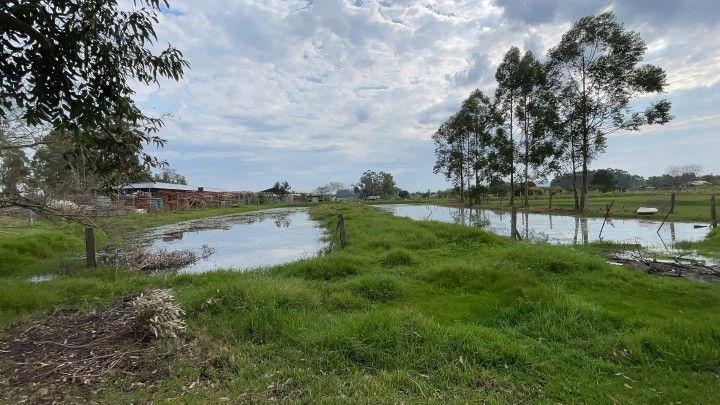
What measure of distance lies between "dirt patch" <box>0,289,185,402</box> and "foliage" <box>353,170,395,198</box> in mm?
106543

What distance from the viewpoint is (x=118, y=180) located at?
16.2ft

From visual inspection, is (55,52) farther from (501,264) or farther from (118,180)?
(501,264)

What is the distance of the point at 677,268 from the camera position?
967cm

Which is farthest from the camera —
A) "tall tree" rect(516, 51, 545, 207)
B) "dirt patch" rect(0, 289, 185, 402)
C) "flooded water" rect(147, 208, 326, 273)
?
"tall tree" rect(516, 51, 545, 207)

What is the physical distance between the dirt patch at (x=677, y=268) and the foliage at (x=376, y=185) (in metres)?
102

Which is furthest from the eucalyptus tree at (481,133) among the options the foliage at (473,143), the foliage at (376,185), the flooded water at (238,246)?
the foliage at (376,185)

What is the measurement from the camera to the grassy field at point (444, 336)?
416 cm

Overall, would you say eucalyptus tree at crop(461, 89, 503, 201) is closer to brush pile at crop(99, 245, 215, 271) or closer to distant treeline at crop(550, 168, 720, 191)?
distant treeline at crop(550, 168, 720, 191)

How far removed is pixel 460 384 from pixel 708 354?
3.03 m

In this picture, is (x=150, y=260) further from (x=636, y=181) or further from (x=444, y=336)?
(x=636, y=181)

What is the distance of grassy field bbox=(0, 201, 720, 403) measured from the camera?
416 centimetres

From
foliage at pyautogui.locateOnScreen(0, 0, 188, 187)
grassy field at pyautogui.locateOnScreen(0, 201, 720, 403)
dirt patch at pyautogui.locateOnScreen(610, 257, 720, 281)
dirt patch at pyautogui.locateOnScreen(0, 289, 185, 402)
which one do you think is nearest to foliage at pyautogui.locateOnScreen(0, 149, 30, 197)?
grassy field at pyautogui.locateOnScreen(0, 201, 720, 403)

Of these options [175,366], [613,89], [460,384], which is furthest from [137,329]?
[613,89]

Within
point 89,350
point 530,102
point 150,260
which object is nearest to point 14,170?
point 150,260
